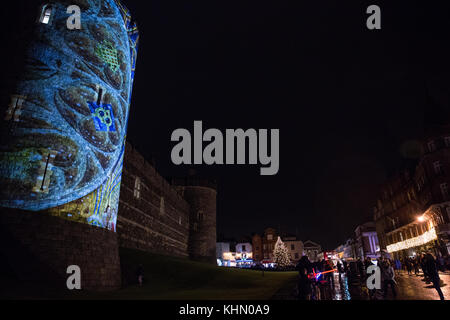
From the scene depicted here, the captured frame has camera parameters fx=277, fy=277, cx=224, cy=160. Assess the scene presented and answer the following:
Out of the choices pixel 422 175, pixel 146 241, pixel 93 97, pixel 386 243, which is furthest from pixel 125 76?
pixel 386 243

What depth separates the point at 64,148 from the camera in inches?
483

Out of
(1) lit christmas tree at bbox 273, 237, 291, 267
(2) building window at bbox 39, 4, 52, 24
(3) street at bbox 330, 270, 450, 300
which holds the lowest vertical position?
(3) street at bbox 330, 270, 450, 300

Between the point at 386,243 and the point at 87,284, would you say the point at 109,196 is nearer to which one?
the point at 87,284

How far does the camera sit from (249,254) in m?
75.3

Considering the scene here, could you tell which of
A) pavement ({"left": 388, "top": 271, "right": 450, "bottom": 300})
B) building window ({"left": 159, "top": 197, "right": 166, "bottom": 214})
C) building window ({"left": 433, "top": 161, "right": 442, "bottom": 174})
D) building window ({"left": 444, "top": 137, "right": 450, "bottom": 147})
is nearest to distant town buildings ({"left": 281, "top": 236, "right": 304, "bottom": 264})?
building window ({"left": 433, "top": 161, "right": 442, "bottom": 174})

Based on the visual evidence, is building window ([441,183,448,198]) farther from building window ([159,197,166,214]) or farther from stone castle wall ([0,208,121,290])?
stone castle wall ([0,208,121,290])

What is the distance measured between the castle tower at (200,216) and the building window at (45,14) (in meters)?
32.0

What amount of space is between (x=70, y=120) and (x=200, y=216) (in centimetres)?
3284

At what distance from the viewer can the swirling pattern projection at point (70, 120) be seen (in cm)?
1133

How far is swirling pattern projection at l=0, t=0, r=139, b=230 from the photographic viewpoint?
11328 millimetres

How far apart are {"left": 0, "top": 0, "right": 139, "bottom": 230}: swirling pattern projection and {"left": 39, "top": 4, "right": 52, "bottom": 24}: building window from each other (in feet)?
0.15

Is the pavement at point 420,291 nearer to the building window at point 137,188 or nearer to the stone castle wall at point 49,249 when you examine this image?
the stone castle wall at point 49,249

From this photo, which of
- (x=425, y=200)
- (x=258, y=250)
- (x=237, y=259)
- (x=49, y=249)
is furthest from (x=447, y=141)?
(x=237, y=259)
